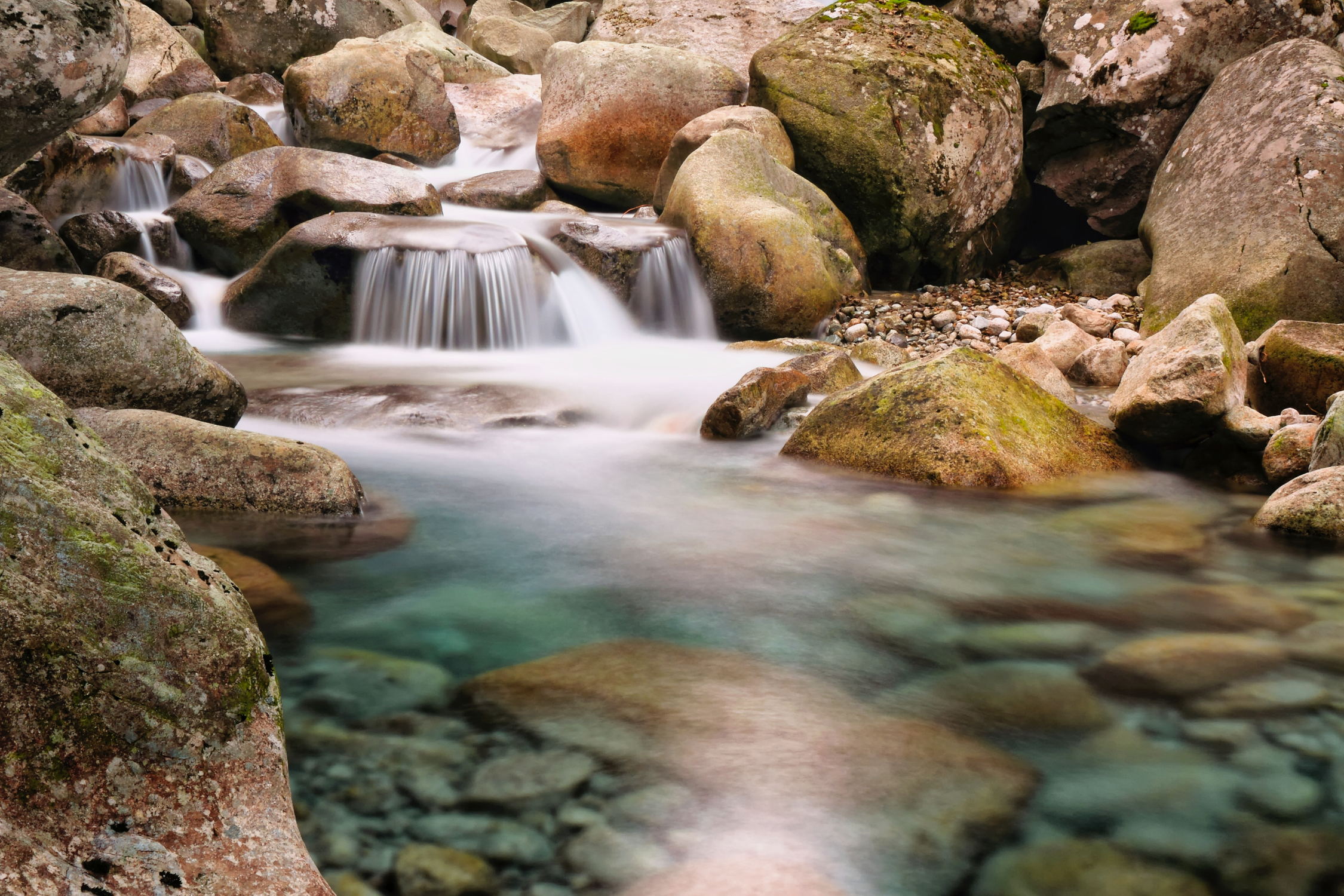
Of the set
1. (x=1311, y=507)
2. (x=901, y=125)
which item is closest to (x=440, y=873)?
(x=1311, y=507)

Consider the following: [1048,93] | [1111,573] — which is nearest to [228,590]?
[1111,573]

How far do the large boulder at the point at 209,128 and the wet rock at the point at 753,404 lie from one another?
9548 millimetres

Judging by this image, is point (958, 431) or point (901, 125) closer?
point (958, 431)

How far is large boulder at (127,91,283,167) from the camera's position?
12.5 meters

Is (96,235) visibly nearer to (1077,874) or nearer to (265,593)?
(265,593)


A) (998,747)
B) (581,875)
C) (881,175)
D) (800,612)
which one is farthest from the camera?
(881,175)

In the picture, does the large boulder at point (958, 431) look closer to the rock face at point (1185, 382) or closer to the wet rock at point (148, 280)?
the rock face at point (1185, 382)

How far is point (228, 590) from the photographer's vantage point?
1893 mm

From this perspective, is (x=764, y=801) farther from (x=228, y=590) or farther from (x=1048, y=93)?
(x=1048, y=93)

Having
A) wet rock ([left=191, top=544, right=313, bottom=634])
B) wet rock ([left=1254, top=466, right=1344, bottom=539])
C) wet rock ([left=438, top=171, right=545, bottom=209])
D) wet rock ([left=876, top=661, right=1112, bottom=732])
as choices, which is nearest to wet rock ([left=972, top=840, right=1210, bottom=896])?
wet rock ([left=876, top=661, right=1112, bottom=732])

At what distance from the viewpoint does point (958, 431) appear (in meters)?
4.96

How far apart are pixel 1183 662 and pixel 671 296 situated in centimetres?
691

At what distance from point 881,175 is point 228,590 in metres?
9.60

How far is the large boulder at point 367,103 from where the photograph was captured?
1252cm
